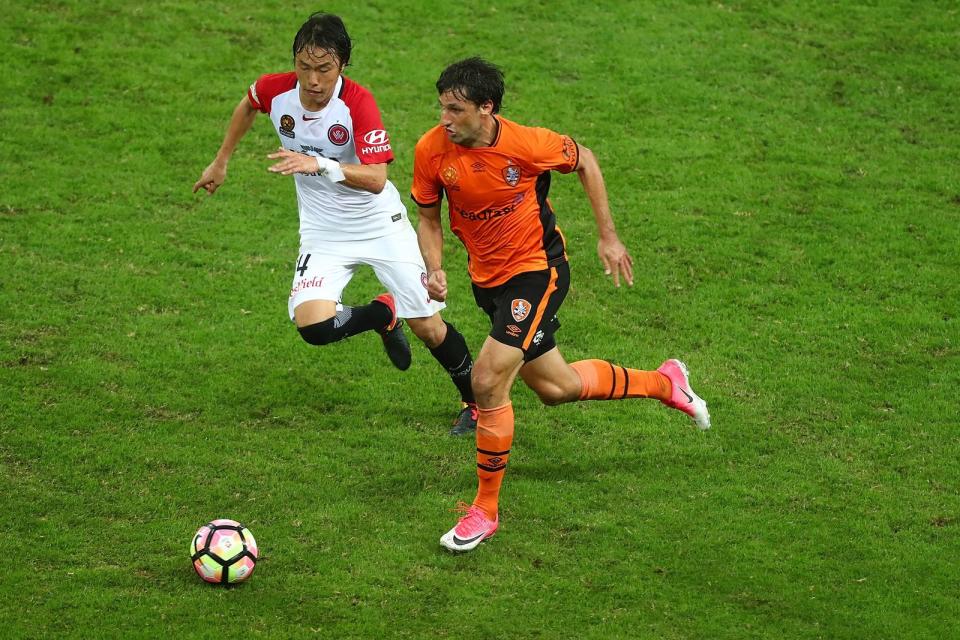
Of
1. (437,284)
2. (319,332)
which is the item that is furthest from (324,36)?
(319,332)

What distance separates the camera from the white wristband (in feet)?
26.2

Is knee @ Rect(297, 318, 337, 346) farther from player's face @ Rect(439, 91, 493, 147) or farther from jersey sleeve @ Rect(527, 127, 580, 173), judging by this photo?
jersey sleeve @ Rect(527, 127, 580, 173)

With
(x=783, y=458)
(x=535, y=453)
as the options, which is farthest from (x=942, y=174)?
(x=535, y=453)

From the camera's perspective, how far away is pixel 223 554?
692 cm

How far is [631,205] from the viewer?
12.5m

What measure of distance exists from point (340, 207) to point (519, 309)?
2013 mm

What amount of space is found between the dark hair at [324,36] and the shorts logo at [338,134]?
521 mm

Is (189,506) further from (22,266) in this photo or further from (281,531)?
(22,266)

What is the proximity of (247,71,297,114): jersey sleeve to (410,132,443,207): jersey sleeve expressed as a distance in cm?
146

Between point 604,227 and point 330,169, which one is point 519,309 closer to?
point 604,227

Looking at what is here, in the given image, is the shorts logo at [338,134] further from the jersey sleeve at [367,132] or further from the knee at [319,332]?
the knee at [319,332]

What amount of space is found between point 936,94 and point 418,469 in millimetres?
9333

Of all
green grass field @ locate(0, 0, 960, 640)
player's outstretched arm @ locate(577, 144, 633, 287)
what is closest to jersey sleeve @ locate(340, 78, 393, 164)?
player's outstretched arm @ locate(577, 144, 633, 287)

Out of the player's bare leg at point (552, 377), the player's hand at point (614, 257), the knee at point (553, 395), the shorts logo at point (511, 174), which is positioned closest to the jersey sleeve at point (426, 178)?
the shorts logo at point (511, 174)
